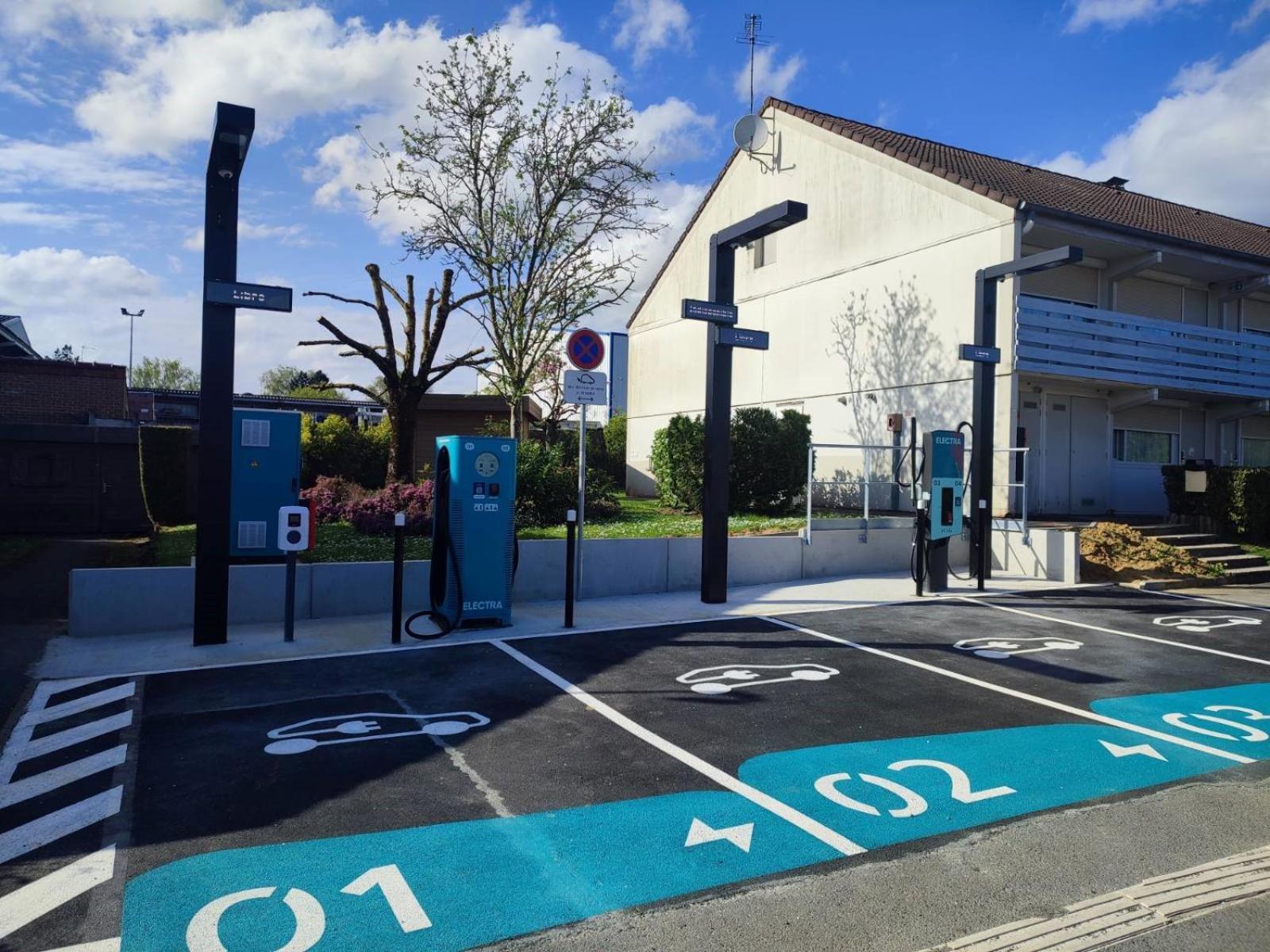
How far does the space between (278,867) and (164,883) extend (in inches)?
16.7

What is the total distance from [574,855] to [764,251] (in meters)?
19.6

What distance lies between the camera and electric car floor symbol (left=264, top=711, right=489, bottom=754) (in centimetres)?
513

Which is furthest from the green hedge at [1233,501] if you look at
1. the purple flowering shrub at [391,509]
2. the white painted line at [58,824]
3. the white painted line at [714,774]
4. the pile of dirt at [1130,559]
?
the white painted line at [58,824]

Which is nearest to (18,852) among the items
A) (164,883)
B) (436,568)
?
(164,883)

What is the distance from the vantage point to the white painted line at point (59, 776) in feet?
14.2

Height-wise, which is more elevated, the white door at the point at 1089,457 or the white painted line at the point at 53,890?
the white door at the point at 1089,457

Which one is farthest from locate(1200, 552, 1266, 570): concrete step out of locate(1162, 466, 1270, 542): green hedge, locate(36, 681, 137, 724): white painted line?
locate(36, 681, 137, 724): white painted line

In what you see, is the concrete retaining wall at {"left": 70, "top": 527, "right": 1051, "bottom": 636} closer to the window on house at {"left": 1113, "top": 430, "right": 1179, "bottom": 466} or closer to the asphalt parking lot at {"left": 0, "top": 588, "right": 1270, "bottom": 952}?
the asphalt parking lot at {"left": 0, "top": 588, "right": 1270, "bottom": 952}

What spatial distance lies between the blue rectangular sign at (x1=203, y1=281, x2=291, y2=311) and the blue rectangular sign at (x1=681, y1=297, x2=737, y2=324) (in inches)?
163

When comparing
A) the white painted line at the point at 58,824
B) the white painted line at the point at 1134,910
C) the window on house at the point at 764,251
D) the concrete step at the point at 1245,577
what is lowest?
the white painted line at the point at 1134,910

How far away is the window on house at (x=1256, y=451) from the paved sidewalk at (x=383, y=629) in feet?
43.6

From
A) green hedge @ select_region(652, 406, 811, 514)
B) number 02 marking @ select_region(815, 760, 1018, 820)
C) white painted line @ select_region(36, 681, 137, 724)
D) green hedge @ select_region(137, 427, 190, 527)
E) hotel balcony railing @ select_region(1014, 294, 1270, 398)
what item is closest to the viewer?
number 02 marking @ select_region(815, 760, 1018, 820)

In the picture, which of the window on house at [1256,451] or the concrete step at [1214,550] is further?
the window on house at [1256,451]

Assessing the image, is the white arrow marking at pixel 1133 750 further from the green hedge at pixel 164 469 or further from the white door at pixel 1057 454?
the green hedge at pixel 164 469
